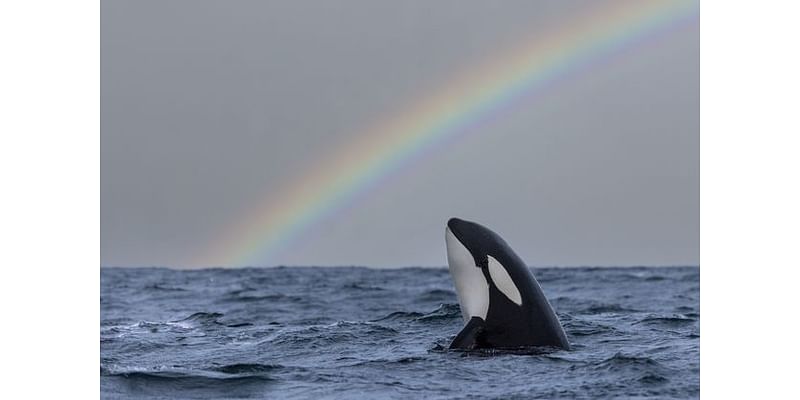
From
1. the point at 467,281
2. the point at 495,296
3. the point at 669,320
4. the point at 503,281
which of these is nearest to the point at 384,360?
the point at 467,281

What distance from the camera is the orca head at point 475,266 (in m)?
11.6

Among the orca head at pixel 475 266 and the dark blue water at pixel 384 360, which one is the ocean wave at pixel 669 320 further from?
the orca head at pixel 475 266

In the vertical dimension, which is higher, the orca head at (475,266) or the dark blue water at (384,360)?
the orca head at (475,266)

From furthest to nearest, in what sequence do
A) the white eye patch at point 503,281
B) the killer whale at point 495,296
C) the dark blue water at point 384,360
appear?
1. the white eye patch at point 503,281
2. the killer whale at point 495,296
3. the dark blue water at point 384,360

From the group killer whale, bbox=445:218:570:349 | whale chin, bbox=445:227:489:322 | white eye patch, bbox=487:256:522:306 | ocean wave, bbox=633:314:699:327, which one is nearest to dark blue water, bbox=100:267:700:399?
ocean wave, bbox=633:314:699:327

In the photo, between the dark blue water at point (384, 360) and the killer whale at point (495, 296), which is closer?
the dark blue water at point (384, 360)

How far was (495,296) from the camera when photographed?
11500mm

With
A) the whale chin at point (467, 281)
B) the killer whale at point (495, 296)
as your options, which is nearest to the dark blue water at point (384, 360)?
the killer whale at point (495, 296)

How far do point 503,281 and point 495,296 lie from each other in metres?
0.23

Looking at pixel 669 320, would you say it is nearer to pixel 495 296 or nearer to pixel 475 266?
pixel 475 266

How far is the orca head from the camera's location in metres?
11.6

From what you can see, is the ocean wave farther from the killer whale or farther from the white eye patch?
the white eye patch
